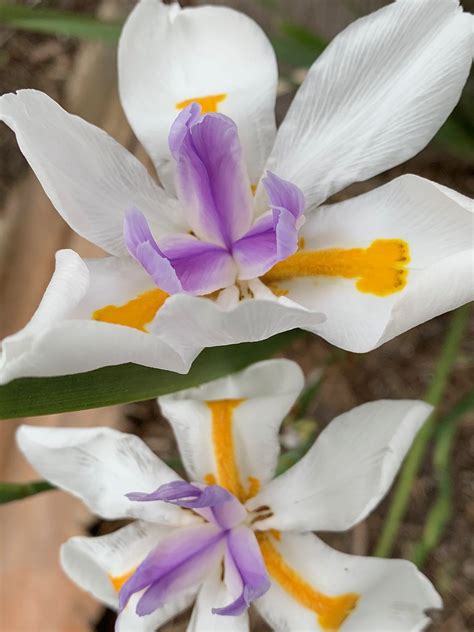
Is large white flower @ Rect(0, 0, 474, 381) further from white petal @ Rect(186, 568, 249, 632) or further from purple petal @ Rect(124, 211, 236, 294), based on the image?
white petal @ Rect(186, 568, 249, 632)

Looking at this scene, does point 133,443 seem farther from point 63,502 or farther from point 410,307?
point 63,502

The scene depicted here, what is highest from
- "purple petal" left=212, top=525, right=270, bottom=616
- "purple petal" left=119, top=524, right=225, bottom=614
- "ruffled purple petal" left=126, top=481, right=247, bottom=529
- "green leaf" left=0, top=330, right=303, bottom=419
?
"green leaf" left=0, top=330, right=303, bottom=419

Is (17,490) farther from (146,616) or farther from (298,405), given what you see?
(298,405)

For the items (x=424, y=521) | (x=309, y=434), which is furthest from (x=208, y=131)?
(x=424, y=521)

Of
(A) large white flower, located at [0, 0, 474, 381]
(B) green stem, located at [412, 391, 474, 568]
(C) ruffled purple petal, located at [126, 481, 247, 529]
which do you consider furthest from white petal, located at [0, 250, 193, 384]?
(B) green stem, located at [412, 391, 474, 568]

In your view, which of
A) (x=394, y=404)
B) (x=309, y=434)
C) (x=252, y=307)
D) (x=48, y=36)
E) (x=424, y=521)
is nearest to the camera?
(x=252, y=307)

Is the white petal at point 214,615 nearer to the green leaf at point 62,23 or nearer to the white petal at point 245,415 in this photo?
the white petal at point 245,415
